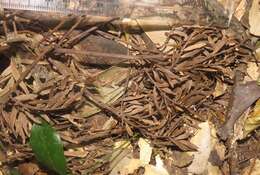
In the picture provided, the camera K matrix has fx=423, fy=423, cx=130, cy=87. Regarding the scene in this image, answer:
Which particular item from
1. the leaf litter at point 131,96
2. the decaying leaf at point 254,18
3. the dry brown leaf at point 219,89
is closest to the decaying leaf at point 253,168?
the leaf litter at point 131,96

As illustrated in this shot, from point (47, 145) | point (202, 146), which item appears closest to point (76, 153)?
point (47, 145)

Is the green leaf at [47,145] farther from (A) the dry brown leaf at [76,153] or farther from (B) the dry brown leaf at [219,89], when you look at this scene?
(B) the dry brown leaf at [219,89]

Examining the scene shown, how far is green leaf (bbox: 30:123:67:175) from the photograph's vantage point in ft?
4.55

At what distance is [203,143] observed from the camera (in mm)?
1532

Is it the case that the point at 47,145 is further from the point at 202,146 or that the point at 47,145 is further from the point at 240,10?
the point at 240,10

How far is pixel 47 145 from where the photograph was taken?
139 cm

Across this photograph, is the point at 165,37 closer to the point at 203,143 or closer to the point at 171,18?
the point at 171,18

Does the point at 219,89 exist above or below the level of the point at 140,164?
above

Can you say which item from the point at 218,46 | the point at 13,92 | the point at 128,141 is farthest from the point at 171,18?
the point at 13,92

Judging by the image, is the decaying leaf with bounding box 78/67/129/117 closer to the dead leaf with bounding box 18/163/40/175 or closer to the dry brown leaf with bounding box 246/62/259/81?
the dead leaf with bounding box 18/163/40/175

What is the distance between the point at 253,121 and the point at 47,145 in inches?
29.0

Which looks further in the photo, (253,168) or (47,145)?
(253,168)

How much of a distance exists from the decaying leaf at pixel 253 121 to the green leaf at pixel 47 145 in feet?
2.20

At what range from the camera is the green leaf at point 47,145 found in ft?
4.55
